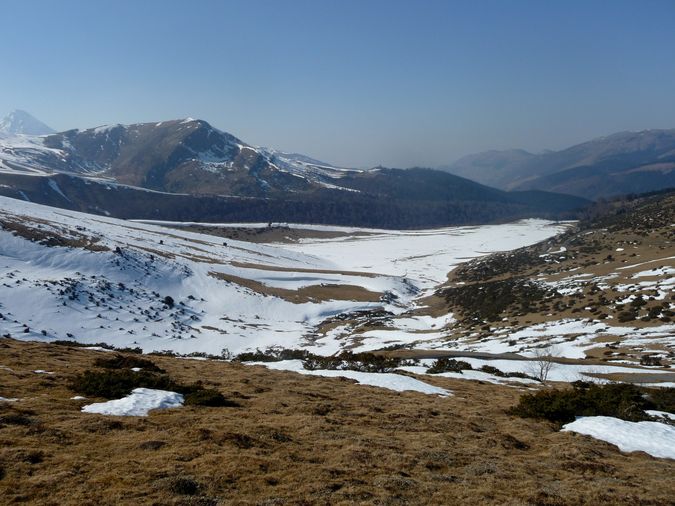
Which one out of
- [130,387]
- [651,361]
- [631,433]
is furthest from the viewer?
[651,361]

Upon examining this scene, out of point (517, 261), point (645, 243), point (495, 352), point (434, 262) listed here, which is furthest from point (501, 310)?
point (434, 262)

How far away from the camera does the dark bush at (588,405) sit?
1827 centimetres

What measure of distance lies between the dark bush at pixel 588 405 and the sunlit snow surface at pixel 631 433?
569 millimetres

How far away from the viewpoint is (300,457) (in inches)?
463

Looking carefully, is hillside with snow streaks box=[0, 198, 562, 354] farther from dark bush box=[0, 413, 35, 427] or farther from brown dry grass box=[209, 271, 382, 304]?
dark bush box=[0, 413, 35, 427]

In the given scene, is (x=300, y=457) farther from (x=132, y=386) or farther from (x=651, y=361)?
(x=651, y=361)

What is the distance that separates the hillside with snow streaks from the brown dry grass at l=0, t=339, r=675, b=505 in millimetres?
36429

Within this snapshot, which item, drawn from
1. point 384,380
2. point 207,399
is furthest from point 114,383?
point 384,380

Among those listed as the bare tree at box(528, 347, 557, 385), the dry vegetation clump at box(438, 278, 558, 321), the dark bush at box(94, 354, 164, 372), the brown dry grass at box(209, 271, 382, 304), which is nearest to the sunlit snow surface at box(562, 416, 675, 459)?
the bare tree at box(528, 347, 557, 385)

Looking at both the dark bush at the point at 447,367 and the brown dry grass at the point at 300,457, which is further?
the dark bush at the point at 447,367

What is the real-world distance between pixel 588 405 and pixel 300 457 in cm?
1352

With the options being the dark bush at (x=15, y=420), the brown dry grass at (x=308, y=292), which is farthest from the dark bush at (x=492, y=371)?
the brown dry grass at (x=308, y=292)

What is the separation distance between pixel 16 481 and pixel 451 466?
9858mm

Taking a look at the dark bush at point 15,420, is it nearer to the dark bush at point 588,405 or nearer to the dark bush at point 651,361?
the dark bush at point 588,405
